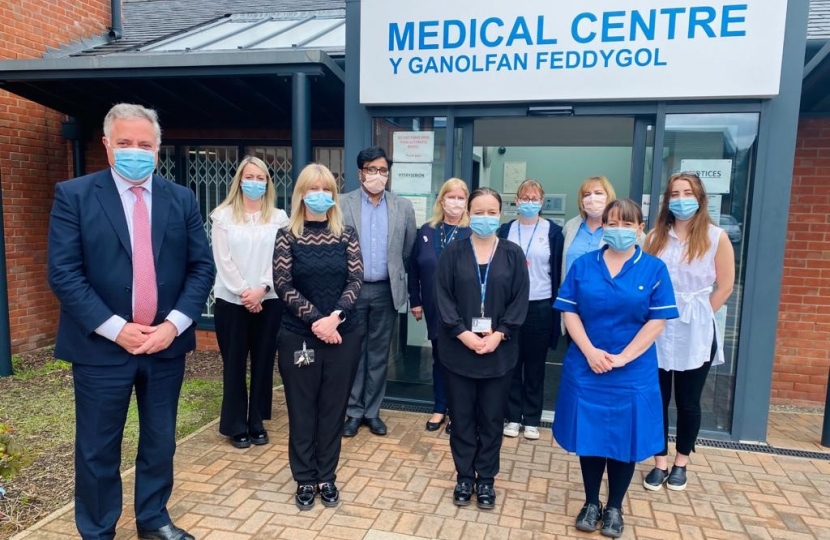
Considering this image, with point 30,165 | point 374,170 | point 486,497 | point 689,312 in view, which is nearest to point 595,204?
point 689,312

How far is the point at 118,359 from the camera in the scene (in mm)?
2422

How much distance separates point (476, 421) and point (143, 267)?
74.3 inches

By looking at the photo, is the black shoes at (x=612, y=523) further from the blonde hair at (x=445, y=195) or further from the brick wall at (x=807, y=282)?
the brick wall at (x=807, y=282)

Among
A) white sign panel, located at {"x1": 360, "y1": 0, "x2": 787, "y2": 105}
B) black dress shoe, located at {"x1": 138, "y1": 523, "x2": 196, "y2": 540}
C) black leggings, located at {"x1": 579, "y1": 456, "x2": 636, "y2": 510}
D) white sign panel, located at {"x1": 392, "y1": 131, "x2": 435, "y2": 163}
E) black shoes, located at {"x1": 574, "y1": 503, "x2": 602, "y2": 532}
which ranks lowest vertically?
black dress shoe, located at {"x1": 138, "y1": 523, "x2": 196, "y2": 540}

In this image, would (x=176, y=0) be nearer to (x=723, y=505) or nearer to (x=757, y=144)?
(x=757, y=144)

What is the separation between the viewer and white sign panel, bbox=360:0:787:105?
376cm

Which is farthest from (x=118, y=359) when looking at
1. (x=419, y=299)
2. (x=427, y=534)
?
(x=419, y=299)

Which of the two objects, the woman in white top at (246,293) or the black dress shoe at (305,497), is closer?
the black dress shoe at (305,497)

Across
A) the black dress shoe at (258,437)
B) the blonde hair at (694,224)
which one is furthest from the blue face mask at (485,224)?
the black dress shoe at (258,437)

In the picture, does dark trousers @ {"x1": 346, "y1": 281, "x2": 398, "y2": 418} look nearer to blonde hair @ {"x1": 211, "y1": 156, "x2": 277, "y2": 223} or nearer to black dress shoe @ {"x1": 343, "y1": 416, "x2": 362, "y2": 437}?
black dress shoe @ {"x1": 343, "y1": 416, "x2": 362, "y2": 437}

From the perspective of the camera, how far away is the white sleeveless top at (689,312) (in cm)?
316

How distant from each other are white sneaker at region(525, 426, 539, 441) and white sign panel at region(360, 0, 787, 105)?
246 centimetres

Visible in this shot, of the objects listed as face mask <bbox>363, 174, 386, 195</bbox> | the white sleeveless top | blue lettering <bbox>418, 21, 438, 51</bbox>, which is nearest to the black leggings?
the white sleeveless top

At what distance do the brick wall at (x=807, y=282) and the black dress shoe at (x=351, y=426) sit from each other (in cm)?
389
